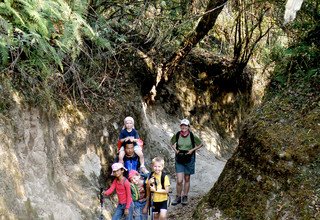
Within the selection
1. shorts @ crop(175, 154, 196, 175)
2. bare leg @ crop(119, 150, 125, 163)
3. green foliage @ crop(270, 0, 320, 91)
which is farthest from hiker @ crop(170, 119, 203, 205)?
green foliage @ crop(270, 0, 320, 91)

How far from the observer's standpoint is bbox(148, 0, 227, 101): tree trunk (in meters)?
9.58

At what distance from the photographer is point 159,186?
6.33 metres

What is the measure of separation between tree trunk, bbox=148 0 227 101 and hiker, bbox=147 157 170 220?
431 cm

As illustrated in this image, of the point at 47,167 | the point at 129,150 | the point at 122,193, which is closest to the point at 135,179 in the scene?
the point at 122,193

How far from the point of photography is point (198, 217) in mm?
6316

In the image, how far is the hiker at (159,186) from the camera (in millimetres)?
6305

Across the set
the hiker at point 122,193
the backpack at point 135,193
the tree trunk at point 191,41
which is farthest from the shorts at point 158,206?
the tree trunk at point 191,41

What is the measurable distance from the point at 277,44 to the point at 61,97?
759 centimetres

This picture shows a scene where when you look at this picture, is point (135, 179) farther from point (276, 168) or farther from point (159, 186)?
point (276, 168)

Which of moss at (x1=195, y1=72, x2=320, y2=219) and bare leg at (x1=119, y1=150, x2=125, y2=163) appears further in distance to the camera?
bare leg at (x1=119, y1=150, x2=125, y2=163)

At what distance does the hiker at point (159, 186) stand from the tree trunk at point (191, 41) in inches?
170

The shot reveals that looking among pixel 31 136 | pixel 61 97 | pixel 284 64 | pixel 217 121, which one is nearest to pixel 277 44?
pixel 217 121

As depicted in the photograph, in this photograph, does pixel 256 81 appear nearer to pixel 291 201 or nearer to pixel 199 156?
pixel 199 156

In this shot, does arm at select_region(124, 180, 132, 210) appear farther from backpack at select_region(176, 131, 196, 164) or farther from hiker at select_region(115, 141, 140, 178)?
backpack at select_region(176, 131, 196, 164)
